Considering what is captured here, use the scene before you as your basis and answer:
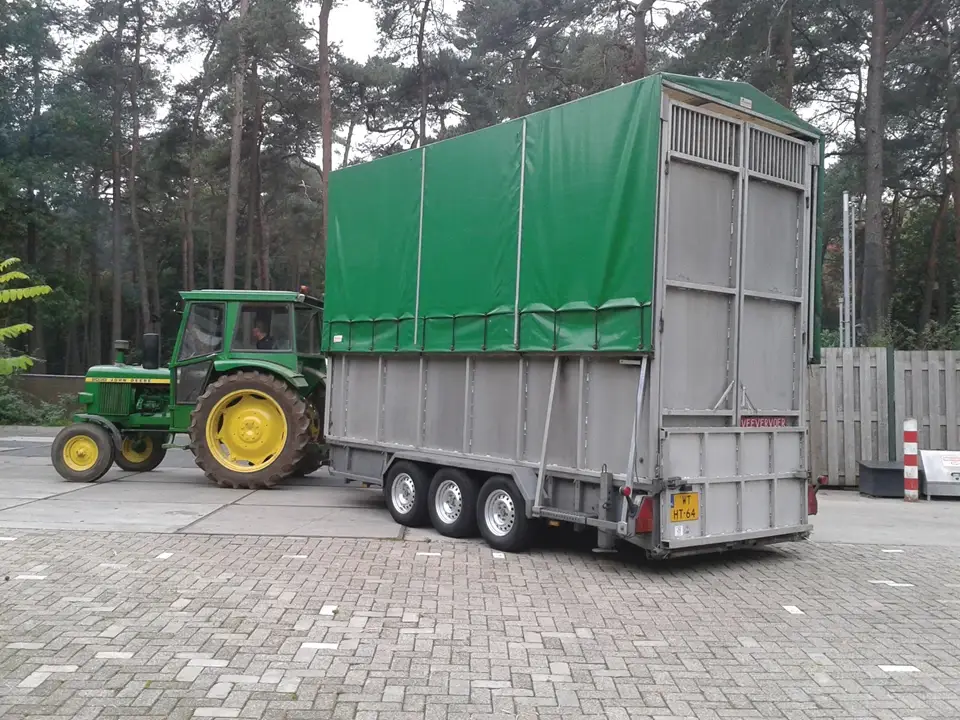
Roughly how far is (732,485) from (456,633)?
302 centimetres

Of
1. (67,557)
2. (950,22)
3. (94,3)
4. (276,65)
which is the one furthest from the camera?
(94,3)

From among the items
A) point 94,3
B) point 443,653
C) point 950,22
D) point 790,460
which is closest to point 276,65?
point 94,3

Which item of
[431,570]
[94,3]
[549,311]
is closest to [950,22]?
[549,311]

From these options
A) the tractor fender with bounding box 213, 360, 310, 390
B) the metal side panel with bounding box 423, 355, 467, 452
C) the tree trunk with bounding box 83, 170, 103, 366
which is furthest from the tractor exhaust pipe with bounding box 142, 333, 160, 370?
the tree trunk with bounding box 83, 170, 103, 366

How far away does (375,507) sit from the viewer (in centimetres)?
1052

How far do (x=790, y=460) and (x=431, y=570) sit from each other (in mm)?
3491

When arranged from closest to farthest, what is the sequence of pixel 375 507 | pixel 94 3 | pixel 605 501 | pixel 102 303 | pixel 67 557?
1. pixel 605 501
2. pixel 67 557
3. pixel 375 507
4. pixel 94 3
5. pixel 102 303

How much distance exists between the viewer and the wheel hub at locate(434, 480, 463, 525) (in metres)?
8.43

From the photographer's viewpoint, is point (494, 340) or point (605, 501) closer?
point (605, 501)

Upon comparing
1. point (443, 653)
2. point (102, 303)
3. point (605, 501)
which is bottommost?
point (443, 653)

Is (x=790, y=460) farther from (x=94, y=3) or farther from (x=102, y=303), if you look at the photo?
(x=102, y=303)

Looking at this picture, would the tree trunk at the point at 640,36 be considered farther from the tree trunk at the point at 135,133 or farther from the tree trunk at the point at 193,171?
the tree trunk at the point at 135,133

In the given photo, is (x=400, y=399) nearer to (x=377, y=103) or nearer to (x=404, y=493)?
(x=404, y=493)

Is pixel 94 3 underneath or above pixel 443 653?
above
